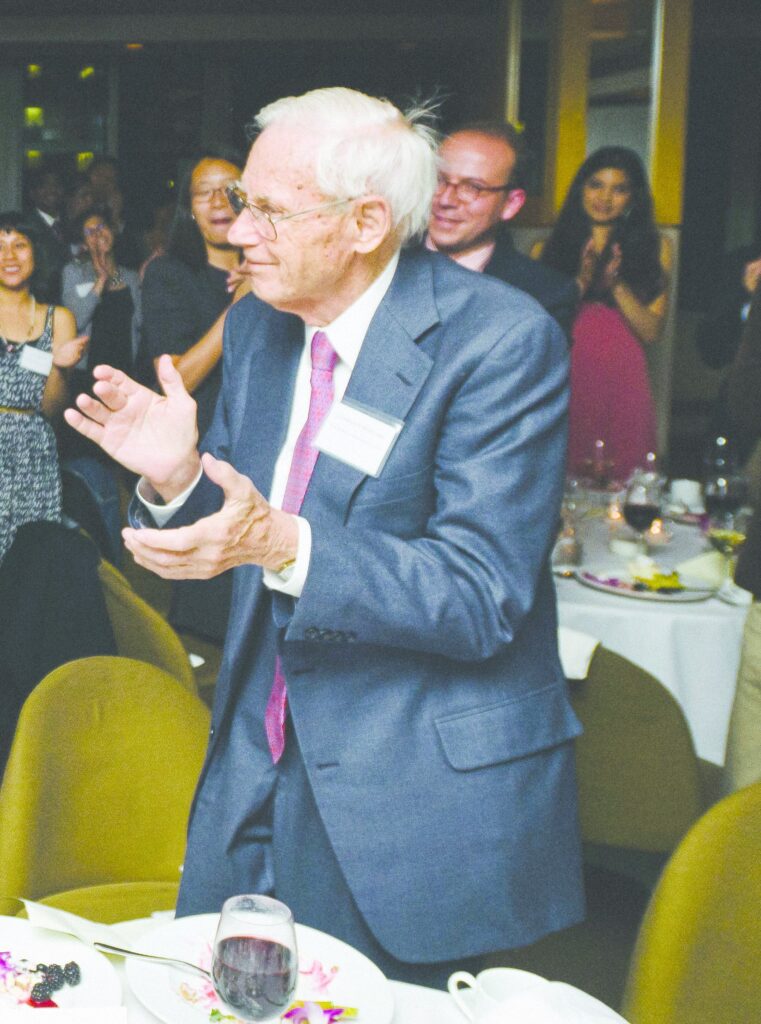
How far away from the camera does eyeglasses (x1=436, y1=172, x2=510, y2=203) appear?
3.10m

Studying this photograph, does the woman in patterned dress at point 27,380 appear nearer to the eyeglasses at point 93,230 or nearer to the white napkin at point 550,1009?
the eyeglasses at point 93,230

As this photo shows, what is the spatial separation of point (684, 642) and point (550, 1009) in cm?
190

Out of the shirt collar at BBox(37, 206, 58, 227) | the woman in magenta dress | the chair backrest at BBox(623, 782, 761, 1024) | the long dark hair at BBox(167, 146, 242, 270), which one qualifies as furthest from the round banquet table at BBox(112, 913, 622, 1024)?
the shirt collar at BBox(37, 206, 58, 227)

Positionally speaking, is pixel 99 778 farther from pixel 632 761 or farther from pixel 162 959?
pixel 632 761

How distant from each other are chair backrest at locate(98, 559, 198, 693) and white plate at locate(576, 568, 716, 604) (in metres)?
1.04

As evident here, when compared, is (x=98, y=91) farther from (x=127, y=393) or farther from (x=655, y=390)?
(x=127, y=393)

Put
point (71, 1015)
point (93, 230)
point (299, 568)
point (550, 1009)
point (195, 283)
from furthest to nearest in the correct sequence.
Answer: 1. point (93, 230)
2. point (195, 283)
3. point (299, 568)
4. point (71, 1015)
5. point (550, 1009)

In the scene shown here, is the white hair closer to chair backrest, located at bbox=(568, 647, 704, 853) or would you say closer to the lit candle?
chair backrest, located at bbox=(568, 647, 704, 853)

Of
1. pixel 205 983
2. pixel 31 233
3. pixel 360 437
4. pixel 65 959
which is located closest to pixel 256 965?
pixel 205 983

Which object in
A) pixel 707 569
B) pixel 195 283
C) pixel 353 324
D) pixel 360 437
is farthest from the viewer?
pixel 195 283

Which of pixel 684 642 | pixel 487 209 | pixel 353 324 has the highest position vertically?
pixel 487 209

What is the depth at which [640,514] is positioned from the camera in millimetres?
3102

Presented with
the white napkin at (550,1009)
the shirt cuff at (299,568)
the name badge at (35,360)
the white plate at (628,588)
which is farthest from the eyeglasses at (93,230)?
the white napkin at (550,1009)

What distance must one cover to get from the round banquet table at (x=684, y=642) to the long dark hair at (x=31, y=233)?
1.77m
